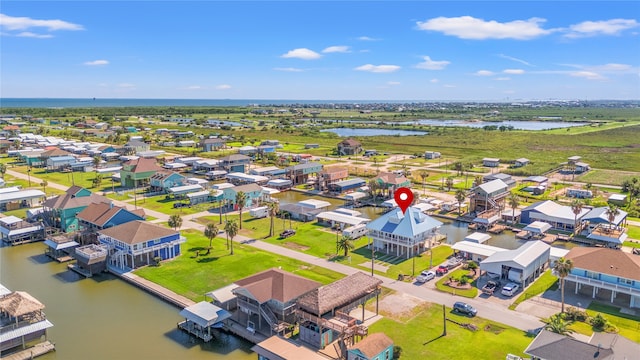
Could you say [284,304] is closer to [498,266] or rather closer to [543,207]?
[498,266]

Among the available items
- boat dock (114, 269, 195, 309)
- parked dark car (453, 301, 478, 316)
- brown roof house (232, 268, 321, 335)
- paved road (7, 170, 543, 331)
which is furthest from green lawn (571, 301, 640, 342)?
A: boat dock (114, 269, 195, 309)

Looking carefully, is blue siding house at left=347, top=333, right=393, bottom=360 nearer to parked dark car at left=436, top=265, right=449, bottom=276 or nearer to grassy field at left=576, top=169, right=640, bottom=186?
parked dark car at left=436, top=265, right=449, bottom=276

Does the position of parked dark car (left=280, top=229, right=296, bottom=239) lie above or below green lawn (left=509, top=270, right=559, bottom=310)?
above

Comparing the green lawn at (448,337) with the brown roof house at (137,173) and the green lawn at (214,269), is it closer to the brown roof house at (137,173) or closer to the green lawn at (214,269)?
the green lawn at (214,269)

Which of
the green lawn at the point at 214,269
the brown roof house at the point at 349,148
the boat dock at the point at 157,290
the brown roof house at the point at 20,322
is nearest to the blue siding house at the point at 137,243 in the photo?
the green lawn at the point at 214,269

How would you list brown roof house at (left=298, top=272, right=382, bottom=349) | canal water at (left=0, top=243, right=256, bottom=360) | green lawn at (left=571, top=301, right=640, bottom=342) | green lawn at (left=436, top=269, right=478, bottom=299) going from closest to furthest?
1. brown roof house at (left=298, top=272, right=382, bottom=349)
2. canal water at (left=0, top=243, right=256, bottom=360)
3. green lawn at (left=571, top=301, right=640, bottom=342)
4. green lawn at (left=436, top=269, right=478, bottom=299)

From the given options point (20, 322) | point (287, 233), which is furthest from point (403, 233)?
point (20, 322)
